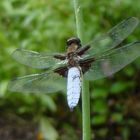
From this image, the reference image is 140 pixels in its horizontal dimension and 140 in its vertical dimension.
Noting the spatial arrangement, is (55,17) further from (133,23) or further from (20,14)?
(133,23)

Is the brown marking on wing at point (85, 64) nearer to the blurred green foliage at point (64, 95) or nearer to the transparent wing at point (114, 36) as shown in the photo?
the transparent wing at point (114, 36)

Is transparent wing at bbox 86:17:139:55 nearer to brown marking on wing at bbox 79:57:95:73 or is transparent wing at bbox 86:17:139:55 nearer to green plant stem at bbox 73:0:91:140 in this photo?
brown marking on wing at bbox 79:57:95:73

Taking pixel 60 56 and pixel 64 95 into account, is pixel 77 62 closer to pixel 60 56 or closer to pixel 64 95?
pixel 60 56

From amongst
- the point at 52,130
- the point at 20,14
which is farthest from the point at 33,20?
the point at 52,130

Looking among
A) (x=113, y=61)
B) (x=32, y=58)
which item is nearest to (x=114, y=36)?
(x=113, y=61)

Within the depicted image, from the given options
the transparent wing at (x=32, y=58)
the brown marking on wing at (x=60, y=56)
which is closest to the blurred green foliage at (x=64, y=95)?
the transparent wing at (x=32, y=58)

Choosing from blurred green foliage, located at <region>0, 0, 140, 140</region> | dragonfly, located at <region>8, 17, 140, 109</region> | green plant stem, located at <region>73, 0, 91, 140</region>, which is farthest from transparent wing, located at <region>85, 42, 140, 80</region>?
blurred green foliage, located at <region>0, 0, 140, 140</region>
